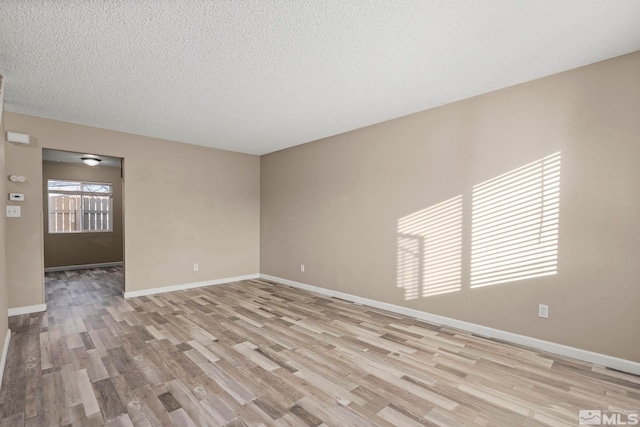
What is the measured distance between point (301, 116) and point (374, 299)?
2678mm

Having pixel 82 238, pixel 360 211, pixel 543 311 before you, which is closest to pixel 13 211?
pixel 82 238

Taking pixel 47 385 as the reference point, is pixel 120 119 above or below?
above

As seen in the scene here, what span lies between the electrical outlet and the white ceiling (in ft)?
7.04

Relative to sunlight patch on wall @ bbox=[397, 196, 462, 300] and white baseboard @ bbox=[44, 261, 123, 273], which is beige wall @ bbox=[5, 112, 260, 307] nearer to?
sunlight patch on wall @ bbox=[397, 196, 462, 300]

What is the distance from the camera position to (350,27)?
6.57 ft

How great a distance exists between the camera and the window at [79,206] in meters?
6.71

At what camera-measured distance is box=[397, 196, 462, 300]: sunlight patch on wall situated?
328 cm

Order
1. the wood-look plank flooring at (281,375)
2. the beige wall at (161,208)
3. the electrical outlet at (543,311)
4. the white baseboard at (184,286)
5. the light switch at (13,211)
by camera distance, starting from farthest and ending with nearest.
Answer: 1. the white baseboard at (184,286)
2. the beige wall at (161,208)
3. the light switch at (13,211)
4. the electrical outlet at (543,311)
5. the wood-look plank flooring at (281,375)

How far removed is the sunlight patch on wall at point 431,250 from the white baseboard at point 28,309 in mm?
4724

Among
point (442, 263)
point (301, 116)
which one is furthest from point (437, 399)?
point (301, 116)

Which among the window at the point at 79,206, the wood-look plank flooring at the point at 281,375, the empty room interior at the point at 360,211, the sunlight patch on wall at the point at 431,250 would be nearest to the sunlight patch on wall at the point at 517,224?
the empty room interior at the point at 360,211

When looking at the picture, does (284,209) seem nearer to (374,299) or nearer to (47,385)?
(374,299)

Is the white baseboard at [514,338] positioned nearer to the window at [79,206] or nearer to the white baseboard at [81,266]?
the white baseboard at [81,266]

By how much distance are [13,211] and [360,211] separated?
4487mm
